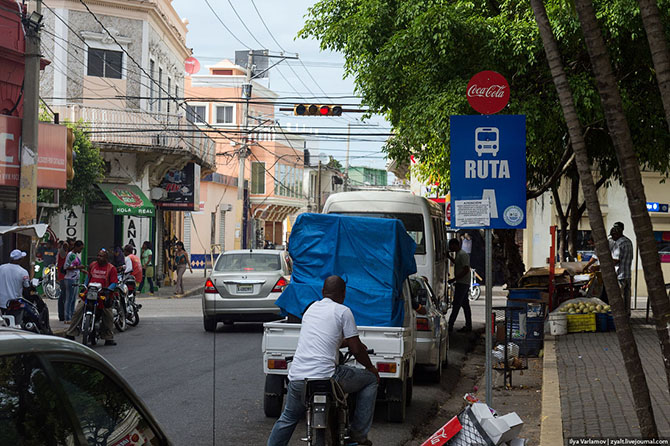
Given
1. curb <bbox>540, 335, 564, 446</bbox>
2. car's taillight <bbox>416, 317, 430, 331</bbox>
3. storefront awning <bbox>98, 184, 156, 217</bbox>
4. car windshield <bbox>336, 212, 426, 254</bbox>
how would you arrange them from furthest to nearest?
storefront awning <bbox>98, 184, 156, 217</bbox> < car windshield <bbox>336, 212, 426, 254</bbox> < car's taillight <bbox>416, 317, 430, 331</bbox> < curb <bbox>540, 335, 564, 446</bbox>

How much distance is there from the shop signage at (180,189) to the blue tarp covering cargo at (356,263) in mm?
27940

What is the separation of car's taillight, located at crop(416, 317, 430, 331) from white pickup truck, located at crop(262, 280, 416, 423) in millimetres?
2375

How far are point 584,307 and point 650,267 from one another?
11.3m

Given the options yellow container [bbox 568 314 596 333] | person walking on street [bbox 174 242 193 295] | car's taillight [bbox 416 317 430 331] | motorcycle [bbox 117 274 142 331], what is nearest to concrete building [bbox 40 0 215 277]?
person walking on street [bbox 174 242 193 295]

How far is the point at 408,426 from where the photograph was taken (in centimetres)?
975

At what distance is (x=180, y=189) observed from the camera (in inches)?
1555

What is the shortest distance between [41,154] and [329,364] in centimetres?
1737

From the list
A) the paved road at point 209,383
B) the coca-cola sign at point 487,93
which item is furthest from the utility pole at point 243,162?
the coca-cola sign at point 487,93

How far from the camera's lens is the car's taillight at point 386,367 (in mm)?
9461

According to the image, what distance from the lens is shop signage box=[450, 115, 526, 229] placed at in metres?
7.41

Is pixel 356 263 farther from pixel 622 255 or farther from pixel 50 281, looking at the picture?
pixel 50 281

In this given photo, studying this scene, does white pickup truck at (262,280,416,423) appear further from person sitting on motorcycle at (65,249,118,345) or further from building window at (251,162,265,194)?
building window at (251,162,265,194)

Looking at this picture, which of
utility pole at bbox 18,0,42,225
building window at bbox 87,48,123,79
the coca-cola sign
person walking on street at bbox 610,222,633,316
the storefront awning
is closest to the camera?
the coca-cola sign

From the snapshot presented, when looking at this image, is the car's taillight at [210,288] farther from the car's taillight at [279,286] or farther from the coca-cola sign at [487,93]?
the coca-cola sign at [487,93]
